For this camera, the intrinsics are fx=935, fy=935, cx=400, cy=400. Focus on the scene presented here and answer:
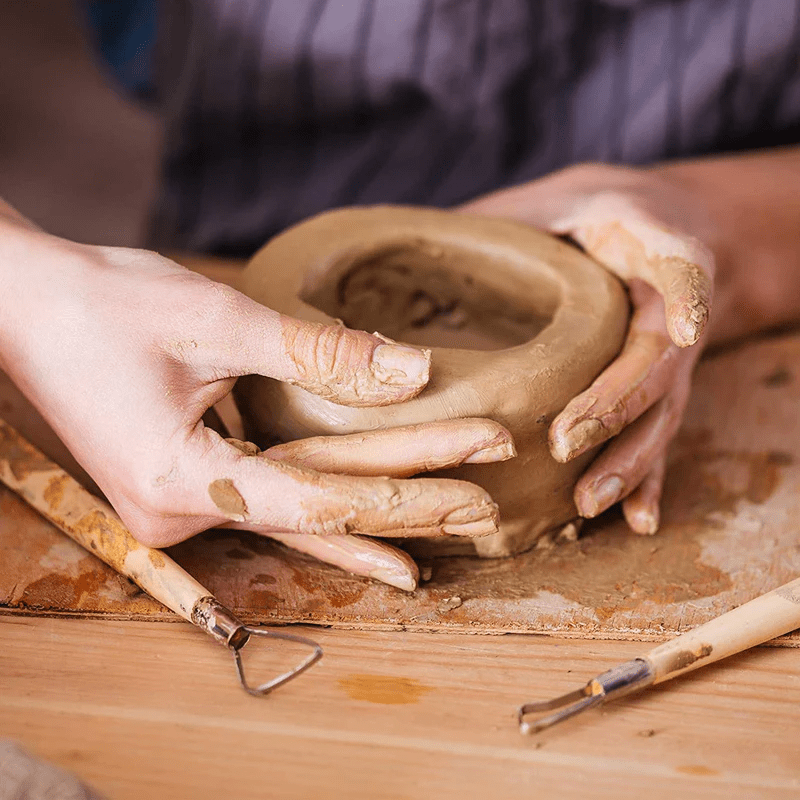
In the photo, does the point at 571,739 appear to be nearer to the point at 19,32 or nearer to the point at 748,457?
the point at 748,457

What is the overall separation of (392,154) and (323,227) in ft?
1.40

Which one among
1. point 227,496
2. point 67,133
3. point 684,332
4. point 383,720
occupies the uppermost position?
point 684,332

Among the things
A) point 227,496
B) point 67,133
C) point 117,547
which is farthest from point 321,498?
point 67,133

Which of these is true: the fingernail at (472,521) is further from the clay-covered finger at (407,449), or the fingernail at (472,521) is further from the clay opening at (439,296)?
the clay opening at (439,296)

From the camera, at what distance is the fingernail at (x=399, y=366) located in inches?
25.7

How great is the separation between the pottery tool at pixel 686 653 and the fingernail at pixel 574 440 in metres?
0.15

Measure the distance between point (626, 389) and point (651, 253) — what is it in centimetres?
14

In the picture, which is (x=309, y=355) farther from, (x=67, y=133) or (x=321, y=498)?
(x=67, y=133)

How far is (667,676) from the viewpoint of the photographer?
0.65 meters

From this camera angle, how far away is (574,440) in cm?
72

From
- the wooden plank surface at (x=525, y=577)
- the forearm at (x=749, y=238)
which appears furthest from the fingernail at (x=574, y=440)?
the forearm at (x=749, y=238)

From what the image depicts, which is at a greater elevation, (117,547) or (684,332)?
(684,332)

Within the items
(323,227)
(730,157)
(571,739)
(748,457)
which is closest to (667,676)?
(571,739)

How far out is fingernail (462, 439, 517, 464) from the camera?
66 centimetres
